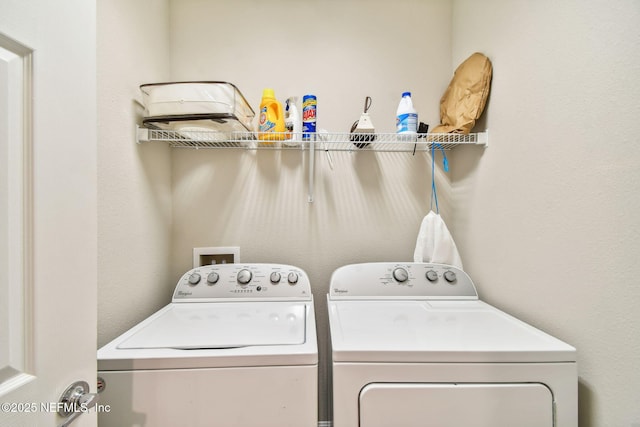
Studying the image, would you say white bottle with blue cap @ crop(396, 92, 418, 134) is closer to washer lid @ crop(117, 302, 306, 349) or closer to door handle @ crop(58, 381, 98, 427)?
washer lid @ crop(117, 302, 306, 349)

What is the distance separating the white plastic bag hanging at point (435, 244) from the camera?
1.42 m

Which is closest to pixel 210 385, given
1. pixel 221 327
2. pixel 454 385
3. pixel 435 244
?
pixel 221 327

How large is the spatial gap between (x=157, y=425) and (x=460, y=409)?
2.82 ft

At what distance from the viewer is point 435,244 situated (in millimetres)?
1432

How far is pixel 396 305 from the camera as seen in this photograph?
1.22m

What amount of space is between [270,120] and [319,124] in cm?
36

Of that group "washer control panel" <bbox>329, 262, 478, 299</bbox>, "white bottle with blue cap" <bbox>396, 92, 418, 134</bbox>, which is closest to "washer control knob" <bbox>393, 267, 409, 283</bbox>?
"washer control panel" <bbox>329, 262, 478, 299</bbox>

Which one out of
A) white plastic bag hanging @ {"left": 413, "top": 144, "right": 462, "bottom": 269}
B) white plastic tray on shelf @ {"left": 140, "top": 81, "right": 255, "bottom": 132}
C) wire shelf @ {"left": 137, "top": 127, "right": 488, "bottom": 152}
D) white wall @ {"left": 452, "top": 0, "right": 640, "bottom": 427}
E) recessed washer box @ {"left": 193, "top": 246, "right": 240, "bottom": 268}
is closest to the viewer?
white wall @ {"left": 452, "top": 0, "right": 640, "bottom": 427}

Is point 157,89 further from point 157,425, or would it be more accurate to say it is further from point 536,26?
point 536,26

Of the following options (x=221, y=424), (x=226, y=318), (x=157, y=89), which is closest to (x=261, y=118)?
(x=157, y=89)

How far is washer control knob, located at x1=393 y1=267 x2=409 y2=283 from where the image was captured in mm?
1334

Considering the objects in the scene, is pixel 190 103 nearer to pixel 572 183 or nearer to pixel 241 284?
pixel 241 284

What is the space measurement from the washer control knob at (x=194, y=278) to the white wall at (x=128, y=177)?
0.63 ft

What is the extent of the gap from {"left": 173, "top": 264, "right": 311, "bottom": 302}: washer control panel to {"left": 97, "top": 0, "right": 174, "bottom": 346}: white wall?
0.66 ft
